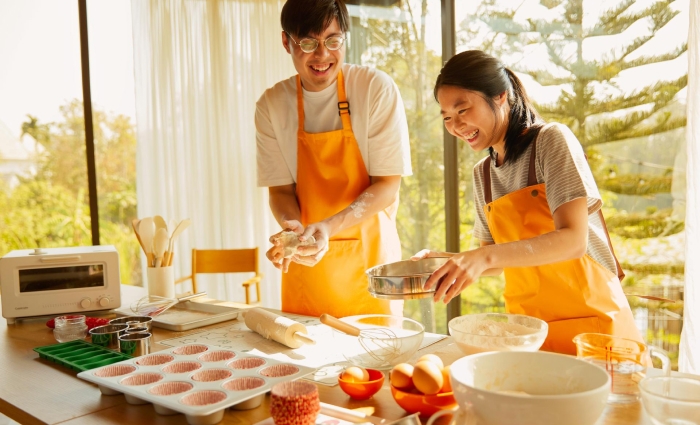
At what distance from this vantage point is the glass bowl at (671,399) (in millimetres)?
888

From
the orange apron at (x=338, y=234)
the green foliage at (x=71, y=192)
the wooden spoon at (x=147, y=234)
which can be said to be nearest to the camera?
the orange apron at (x=338, y=234)

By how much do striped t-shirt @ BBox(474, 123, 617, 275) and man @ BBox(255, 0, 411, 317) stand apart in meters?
0.50

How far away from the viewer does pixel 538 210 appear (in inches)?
66.1

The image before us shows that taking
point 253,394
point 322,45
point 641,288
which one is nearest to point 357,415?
point 253,394

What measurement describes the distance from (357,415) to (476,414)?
0.28 meters

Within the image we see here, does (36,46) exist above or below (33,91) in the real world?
above

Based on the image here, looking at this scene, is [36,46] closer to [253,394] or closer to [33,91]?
[33,91]

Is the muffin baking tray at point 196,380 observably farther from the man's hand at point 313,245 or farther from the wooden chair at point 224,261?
the wooden chair at point 224,261

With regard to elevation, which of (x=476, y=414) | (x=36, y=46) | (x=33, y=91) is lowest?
(x=476, y=414)

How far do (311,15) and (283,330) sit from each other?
3.47 feet

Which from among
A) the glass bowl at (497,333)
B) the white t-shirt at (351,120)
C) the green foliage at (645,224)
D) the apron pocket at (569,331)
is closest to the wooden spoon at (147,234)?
the white t-shirt at (351,120)

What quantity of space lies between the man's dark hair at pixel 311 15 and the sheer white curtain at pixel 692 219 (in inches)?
58.9

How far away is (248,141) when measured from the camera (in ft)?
13.7

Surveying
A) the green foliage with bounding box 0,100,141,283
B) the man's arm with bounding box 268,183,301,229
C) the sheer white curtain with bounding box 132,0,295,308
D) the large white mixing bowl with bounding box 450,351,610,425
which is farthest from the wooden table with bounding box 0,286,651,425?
the green foliage with bounding box 0,100,141,283
